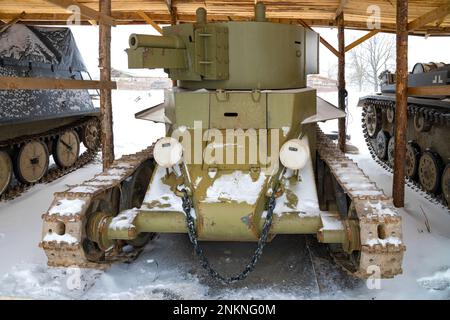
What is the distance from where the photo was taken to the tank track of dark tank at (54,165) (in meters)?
8.26

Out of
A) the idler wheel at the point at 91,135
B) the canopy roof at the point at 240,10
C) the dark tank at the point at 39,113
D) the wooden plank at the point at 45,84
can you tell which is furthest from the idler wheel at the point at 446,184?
the idler wheel at the point at 91,135

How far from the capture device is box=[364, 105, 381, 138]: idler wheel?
11.2 metres

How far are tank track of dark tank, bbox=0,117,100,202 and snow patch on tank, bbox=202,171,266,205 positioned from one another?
4653 mm

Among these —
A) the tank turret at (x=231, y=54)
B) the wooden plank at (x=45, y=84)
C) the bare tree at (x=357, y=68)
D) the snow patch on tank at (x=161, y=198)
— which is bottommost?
the snow patch on tank at (x=161, y=198)

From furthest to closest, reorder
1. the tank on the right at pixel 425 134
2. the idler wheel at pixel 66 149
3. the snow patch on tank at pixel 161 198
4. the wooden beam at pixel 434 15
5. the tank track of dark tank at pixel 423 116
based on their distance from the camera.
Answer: the idler wheel at pixel 66 149 < the tank on the right at pixel 425 134 < the tank track of dark tank at pixel 423 116 < the wooden beam at pixel 434 15 < the snow patch on tank at pixel 161 198

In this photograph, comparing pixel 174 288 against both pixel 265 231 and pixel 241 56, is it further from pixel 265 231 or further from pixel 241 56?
pixel 241 56

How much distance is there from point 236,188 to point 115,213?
1.60m

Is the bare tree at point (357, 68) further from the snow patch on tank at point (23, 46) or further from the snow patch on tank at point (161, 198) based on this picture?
the snow patch on tank at point (161, 198)

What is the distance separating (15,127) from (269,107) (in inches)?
202

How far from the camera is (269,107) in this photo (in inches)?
215

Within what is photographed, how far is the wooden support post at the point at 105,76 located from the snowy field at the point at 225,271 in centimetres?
156

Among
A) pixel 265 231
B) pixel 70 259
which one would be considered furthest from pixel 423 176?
pixel 70 259

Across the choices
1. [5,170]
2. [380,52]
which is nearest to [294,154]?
[5,170]

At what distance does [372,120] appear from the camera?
11.7 meters
